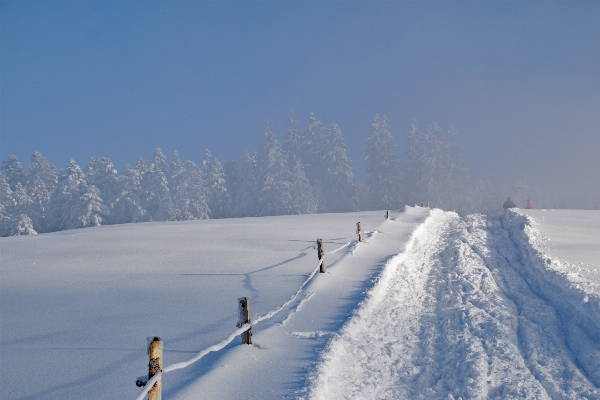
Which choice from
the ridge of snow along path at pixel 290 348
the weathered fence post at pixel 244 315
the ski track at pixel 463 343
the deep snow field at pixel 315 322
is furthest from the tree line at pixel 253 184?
the weathered fence post at pixel 244 315

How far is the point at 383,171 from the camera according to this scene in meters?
52.2

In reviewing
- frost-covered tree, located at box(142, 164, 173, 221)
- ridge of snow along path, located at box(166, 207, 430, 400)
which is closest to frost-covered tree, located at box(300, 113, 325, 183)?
frost-covered tree, located at box(142, 164, 173, 221)

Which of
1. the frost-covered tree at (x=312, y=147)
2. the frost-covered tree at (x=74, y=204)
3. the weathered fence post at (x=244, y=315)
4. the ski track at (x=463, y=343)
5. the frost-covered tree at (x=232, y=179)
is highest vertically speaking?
the frost-covered tree at (x=312, y=147)

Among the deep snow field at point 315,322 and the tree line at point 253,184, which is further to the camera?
the tree line at point 253,184

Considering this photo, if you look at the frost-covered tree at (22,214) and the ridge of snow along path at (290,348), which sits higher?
the frost-covered tree at (22,214)

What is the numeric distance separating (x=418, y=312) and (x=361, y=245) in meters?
7.04

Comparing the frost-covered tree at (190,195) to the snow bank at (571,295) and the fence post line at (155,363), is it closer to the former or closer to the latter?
the snow bank at (571,295)

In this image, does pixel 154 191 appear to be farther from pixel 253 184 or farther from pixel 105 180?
pixel 253 184

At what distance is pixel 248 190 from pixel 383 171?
1907 centimetres

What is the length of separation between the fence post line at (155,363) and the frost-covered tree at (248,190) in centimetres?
4766

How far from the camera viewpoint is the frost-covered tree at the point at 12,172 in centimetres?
5309

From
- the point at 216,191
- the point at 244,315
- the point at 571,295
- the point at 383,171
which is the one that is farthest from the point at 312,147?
the point at 244,315

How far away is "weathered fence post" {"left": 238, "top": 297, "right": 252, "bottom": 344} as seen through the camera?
5.46m

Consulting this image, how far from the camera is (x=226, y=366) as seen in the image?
517 centimetres
